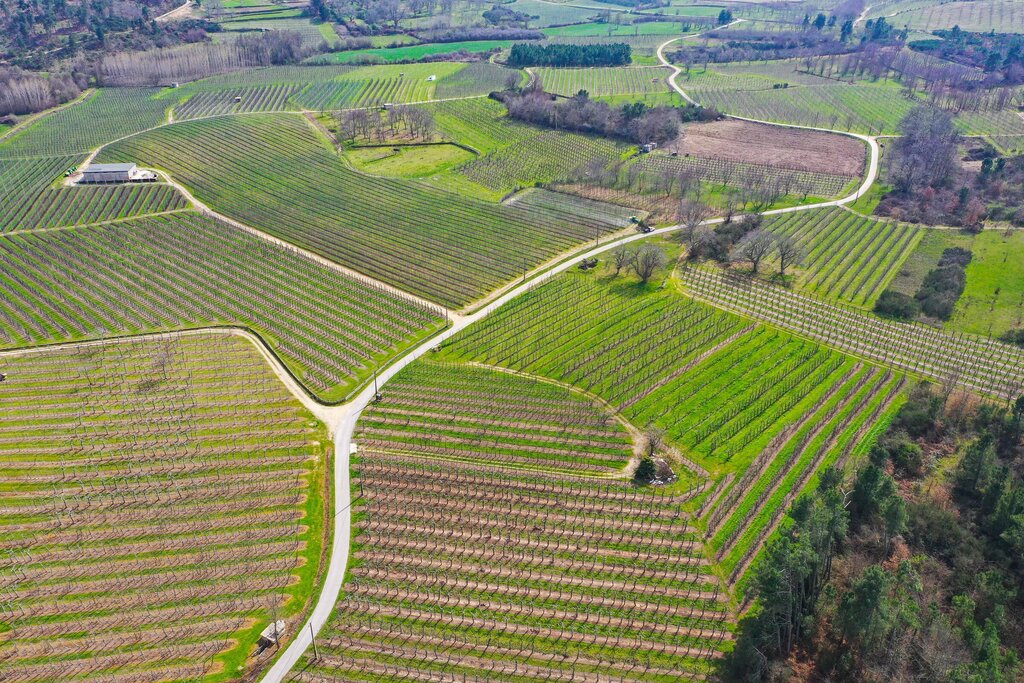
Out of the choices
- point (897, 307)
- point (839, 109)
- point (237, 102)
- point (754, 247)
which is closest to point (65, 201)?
point (237, 102)

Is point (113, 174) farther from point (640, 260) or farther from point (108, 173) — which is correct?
point (640, 260)

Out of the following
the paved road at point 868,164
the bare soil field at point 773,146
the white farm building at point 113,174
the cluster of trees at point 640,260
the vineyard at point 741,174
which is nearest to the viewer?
the cluster of trees at point 640,260

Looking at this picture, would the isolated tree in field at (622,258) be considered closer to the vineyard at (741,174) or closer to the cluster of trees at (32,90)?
the vineyard at (741,174)

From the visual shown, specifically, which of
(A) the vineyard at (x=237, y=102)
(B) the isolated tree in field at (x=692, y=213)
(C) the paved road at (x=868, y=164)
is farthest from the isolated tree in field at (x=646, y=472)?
(A) the vineyard at (x=237, y=102)

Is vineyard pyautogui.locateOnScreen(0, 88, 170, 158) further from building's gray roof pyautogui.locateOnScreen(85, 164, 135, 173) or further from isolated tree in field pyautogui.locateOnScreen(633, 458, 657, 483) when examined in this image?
isolated tree in field pyautogui.locateOnScreen(633, 458, 657, 483)

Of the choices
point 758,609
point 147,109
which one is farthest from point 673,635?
point 147,109

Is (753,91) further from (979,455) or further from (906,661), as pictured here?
(906,661)

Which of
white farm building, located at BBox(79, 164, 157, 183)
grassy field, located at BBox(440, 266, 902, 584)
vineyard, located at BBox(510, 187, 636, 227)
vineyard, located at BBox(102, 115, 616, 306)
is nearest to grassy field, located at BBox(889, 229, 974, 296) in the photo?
grassy field, located at BBox(440, 266, 902, 584)
